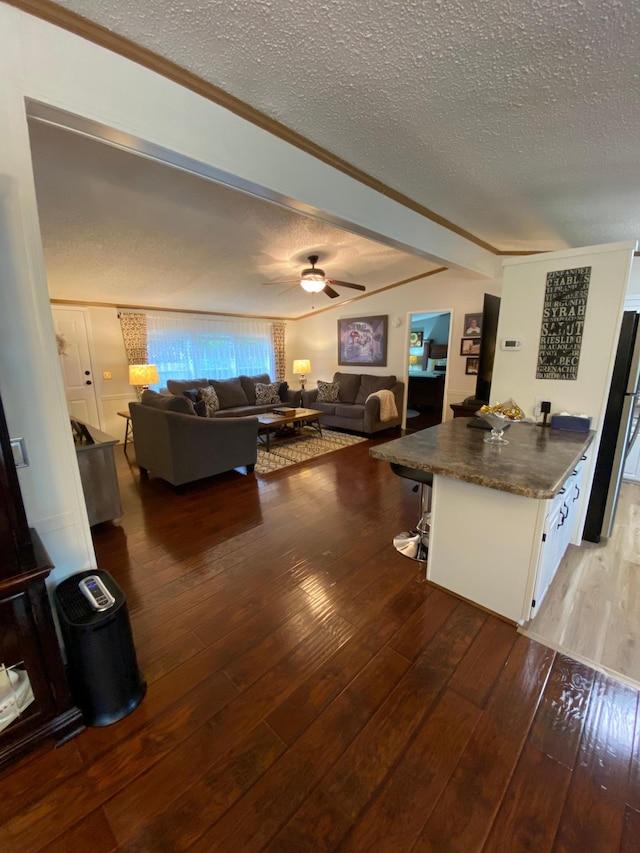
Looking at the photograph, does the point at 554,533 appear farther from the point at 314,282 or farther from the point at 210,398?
the point at 210,398

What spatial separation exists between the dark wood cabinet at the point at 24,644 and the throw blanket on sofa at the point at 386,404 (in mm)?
4646

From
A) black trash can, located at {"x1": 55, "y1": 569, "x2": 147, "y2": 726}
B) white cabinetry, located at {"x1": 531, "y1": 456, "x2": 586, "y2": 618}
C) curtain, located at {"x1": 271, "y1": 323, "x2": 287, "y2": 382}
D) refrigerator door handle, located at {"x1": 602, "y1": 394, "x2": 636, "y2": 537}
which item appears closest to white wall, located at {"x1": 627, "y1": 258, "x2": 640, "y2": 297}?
refrigerator door handle, located at {"x1": 602, "y1": 394, "x2": 636, "y2": 537}

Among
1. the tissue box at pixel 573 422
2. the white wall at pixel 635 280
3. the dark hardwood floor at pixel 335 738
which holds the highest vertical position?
the white wall at pixel 635 280

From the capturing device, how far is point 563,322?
2.32 metres

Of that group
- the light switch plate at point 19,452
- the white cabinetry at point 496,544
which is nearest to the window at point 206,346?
the light switch plate at point 19,452

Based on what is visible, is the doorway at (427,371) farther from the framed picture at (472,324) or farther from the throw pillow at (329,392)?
the throw pillow at (329,392)

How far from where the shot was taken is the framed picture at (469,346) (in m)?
4.93

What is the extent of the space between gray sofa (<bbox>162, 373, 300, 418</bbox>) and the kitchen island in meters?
4.15

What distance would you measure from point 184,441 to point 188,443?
5 cm

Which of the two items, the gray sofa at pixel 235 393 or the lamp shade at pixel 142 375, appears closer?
the lamp shade at pixel 142 375

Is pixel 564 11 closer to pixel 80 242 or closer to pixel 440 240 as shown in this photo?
pixel 440 240

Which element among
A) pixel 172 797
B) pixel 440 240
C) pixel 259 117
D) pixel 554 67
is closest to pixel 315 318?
pixel 440 240

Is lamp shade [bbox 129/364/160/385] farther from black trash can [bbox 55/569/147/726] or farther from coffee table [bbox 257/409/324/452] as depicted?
black trash can [bbox 55/569/147/726]

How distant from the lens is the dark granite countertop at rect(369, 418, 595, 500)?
1439 mm
